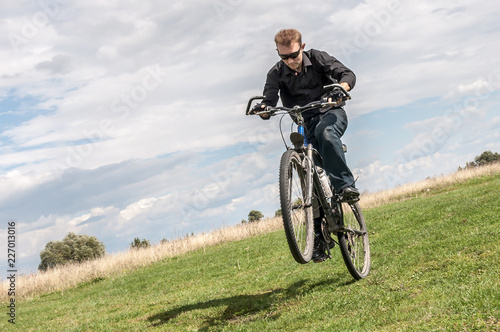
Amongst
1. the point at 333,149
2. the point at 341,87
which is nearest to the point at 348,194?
the point at 333,149

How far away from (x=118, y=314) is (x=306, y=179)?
7.34 meters

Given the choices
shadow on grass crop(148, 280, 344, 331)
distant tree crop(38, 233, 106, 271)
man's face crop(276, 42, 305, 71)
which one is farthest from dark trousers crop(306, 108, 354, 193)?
distant tree crop(38, 233, 106, 271)

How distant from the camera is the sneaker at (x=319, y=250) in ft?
23.8

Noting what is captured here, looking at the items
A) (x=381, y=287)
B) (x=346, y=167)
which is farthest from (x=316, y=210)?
(x=381, y=287)

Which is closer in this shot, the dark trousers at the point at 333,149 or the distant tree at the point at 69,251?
the dark trousers at the point at 333,149

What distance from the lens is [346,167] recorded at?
692 cm

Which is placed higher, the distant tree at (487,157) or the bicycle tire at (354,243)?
the distant tree at (487,157)

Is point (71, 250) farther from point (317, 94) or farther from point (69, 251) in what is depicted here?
point (317, 94)

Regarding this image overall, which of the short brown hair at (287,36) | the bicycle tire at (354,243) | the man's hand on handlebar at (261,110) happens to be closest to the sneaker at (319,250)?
the bicycle tire at (354,243)

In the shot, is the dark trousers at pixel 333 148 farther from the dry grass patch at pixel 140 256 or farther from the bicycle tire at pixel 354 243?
the dry grass patch at pixel 140 256

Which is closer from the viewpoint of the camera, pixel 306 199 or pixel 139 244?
pixel 306 199

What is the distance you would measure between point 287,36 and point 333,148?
5.30ft

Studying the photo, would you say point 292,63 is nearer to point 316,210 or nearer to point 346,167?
point 346,167

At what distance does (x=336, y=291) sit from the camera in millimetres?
7926
